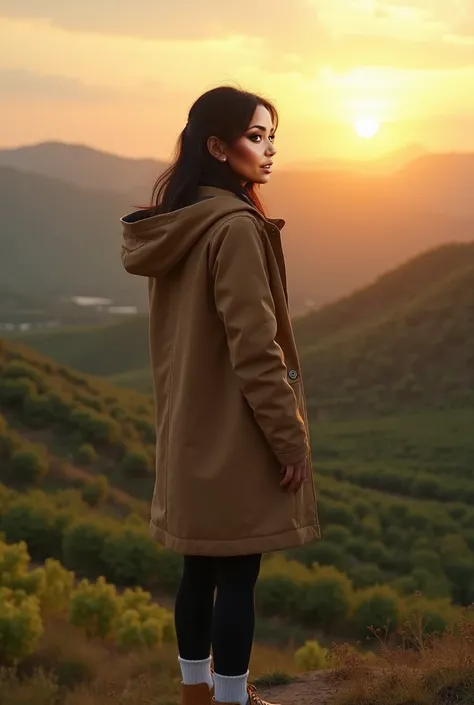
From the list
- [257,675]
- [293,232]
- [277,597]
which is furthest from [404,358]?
[293,232]

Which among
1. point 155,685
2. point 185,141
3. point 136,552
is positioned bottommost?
point 136,552

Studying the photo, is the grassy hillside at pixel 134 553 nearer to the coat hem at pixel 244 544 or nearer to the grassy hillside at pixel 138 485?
the grassy hillside at pixel 138 485

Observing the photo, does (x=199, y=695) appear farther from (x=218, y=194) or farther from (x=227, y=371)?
(x=218, y=194)

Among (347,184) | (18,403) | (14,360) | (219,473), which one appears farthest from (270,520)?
(347,184)

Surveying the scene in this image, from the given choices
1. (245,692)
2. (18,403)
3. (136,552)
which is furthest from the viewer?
(18,403)

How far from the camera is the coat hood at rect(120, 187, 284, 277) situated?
8.89ft

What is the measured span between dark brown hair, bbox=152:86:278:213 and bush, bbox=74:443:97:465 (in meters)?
9.89

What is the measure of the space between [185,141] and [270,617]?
7377 mm

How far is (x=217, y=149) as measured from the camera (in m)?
2.84

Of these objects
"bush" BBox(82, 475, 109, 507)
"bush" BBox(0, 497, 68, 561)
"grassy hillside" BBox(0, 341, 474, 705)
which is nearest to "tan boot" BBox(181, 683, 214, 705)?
"grassy hillside" BBox(0, 341, 474, 705)

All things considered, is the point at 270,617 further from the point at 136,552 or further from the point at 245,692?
the point at 245,692

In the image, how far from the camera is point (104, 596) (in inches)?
236

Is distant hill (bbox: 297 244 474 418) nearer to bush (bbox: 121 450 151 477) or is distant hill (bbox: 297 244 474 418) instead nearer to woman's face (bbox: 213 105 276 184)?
bush (bbox: 121 450 151 477)

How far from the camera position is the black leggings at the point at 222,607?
2.82 meters
